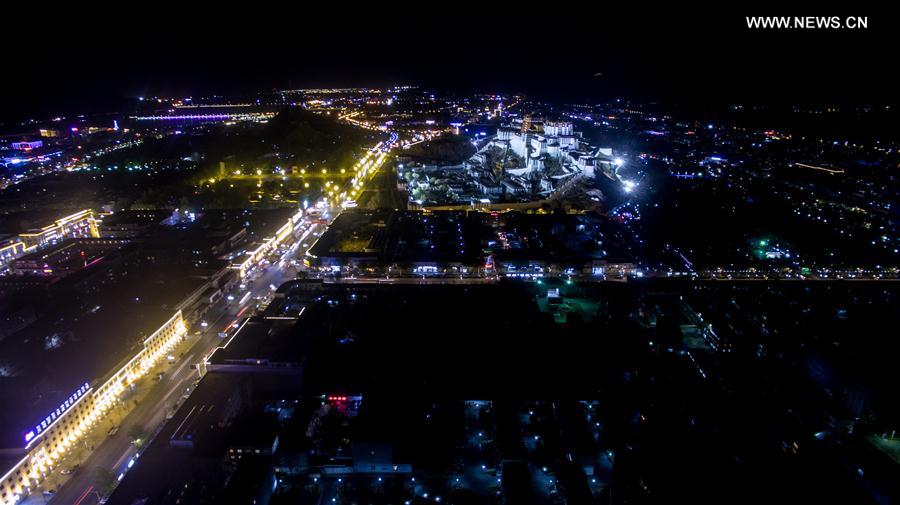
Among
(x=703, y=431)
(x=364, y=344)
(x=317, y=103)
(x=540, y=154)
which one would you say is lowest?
(x=703, y=431)

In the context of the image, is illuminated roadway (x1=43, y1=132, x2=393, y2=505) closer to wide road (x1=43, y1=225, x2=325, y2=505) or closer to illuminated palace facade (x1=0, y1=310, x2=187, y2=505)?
wide road (x1=43, y1=225, x2=325, y2=505)

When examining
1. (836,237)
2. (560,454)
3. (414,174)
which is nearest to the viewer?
(560,454)

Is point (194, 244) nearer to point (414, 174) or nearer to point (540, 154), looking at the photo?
point (414, 174)

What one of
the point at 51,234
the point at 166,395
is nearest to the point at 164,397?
the point at 166,395

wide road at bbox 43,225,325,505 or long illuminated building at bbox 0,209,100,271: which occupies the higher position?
long illuminated building at bbox 0,209,100,271

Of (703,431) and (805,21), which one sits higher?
(805,21)

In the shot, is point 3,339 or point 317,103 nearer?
point 3,339

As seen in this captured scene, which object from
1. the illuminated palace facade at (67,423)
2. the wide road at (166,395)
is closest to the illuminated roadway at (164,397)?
the wide road at (166,395)

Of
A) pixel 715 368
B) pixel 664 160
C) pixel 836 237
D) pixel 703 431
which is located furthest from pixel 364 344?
pixel 664 160

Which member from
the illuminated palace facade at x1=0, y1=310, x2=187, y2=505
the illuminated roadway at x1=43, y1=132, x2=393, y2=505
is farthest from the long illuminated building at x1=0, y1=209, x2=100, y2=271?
the illuminated palace facade at x1=0, y1=310, x2=187, y2=505
